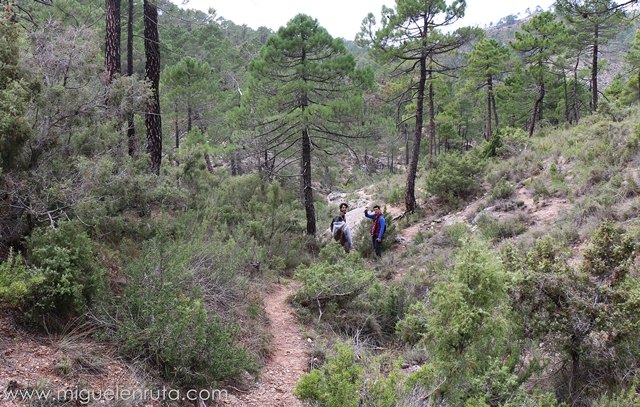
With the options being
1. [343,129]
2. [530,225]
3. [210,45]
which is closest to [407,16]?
[343,129]

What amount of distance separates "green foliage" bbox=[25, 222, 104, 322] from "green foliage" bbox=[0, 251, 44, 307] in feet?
0.19

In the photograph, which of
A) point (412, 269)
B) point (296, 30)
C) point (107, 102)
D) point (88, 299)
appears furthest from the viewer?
point (296, 30)

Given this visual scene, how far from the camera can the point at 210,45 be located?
2861 cm

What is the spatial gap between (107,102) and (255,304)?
357 cm

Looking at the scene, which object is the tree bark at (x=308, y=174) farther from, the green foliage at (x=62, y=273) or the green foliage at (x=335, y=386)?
the green foliage at (x=335, y=386)

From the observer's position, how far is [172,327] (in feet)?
13.0

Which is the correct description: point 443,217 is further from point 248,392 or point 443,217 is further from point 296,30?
point 248,392

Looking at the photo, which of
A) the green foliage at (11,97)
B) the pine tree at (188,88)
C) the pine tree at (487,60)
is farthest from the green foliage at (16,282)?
the pine tree at (487,60)

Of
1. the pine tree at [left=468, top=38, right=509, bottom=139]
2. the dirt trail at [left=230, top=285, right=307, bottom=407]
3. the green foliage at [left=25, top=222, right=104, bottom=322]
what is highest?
the pine tree at [left=468, top=38, right=509, bottom=139]

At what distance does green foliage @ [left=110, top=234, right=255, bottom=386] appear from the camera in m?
3.95

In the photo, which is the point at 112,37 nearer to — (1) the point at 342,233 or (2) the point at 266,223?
(2) the point at 266,223

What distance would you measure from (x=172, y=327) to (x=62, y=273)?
43.5 inches

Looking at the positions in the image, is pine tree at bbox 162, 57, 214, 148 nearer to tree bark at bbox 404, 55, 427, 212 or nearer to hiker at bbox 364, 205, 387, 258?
tree bark at bbox 404, 55, 427, 212

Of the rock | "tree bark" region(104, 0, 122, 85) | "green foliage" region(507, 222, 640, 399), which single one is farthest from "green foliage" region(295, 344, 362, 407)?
the rock
